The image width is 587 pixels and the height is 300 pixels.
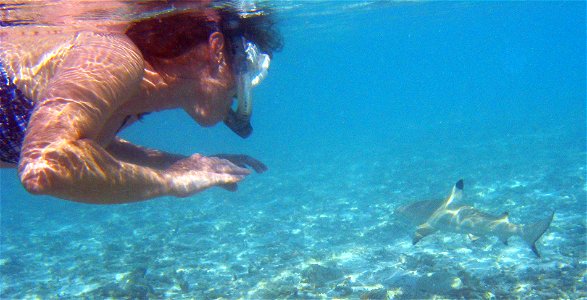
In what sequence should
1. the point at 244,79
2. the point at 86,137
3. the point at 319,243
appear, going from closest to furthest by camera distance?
the point at 86,137, the point at 244,79, the point at 319,243

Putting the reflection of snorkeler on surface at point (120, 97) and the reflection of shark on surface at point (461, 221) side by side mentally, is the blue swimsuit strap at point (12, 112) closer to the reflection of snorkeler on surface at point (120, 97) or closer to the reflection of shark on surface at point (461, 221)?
the reflection of snorkeler on surface at point (120, 97)

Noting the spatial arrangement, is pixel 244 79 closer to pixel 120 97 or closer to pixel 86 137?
pixel 120 97

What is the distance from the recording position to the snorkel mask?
331 centimetres

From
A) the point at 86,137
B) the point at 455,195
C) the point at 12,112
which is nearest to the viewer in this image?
the point at 86,137

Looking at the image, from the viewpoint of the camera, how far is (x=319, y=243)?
39.4 feet

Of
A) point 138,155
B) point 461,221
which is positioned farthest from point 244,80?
point 461,221

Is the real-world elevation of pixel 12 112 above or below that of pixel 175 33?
below

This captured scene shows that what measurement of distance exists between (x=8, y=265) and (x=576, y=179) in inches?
864

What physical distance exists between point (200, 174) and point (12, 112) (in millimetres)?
1249

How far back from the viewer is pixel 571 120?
32.0m

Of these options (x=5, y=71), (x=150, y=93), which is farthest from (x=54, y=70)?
(x=150, y=93)

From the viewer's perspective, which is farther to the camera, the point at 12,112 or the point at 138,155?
the point at 138,155

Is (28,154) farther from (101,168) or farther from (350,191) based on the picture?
(350,191)

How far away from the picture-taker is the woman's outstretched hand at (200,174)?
2.42m
